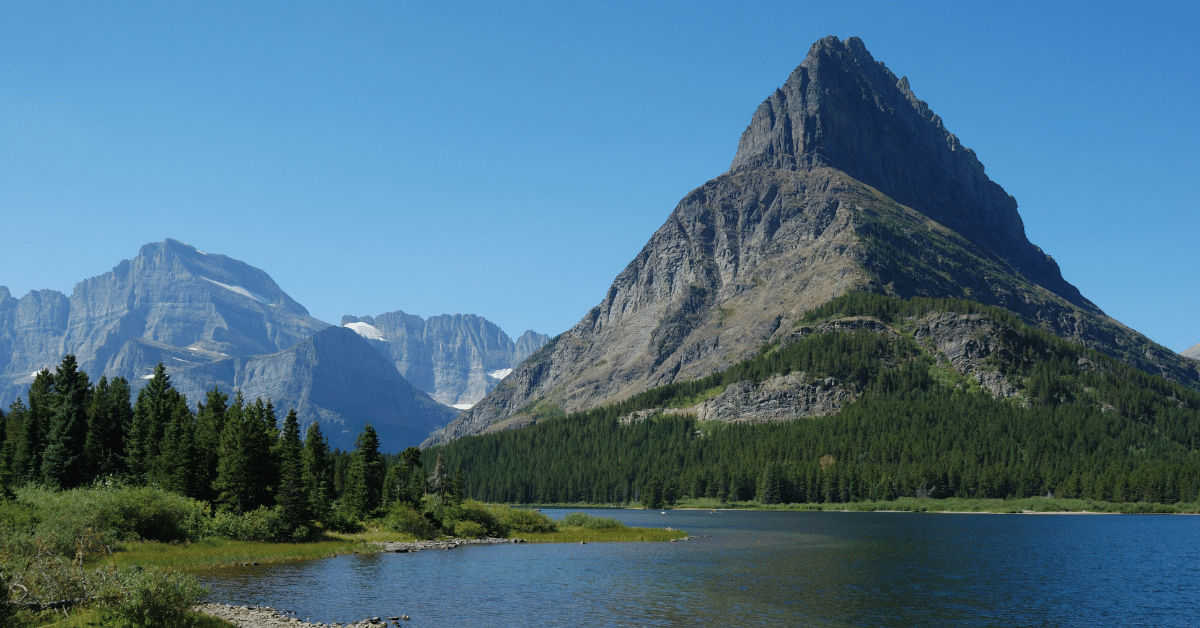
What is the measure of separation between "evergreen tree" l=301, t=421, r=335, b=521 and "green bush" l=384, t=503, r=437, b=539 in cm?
987

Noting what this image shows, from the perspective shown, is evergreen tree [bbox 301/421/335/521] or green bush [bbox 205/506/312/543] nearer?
green bush [bbox 205/506/312/543]

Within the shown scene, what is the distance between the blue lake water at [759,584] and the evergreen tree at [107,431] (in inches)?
1780

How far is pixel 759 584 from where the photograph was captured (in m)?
77.2

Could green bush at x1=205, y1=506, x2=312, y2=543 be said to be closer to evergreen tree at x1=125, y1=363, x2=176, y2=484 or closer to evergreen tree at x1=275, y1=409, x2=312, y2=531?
evergreen tree at x1=275, y1=409, x2=312, y2=531

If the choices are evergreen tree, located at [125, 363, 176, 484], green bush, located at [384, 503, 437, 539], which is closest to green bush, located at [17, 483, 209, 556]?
evergreen tree, located at [125, 363, 176, 484]

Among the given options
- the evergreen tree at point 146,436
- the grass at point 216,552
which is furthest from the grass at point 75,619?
the evergreen tree at point 146,436

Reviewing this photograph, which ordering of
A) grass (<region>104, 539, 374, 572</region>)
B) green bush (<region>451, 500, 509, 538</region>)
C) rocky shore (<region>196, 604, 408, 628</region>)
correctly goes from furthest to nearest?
green bush (<region>451, 500, 509, 538</region>) < grass (<region>104, 539, 374, 572</region>) < rocky shore (<region>196, 604, 408, 628</region>)

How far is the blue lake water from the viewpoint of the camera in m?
61.3

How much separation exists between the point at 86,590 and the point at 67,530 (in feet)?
109

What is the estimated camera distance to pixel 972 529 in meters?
154

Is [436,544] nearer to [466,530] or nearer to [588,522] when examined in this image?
[466,530]

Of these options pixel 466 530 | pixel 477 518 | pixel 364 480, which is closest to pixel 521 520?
pixel 477 518

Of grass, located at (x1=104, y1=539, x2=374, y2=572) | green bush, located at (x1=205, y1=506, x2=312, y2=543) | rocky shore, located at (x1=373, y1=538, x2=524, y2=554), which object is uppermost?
green bush, located at (x1=205, y1=506, x2=312, y2=543)

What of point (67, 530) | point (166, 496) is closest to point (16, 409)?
point (166, 496)
